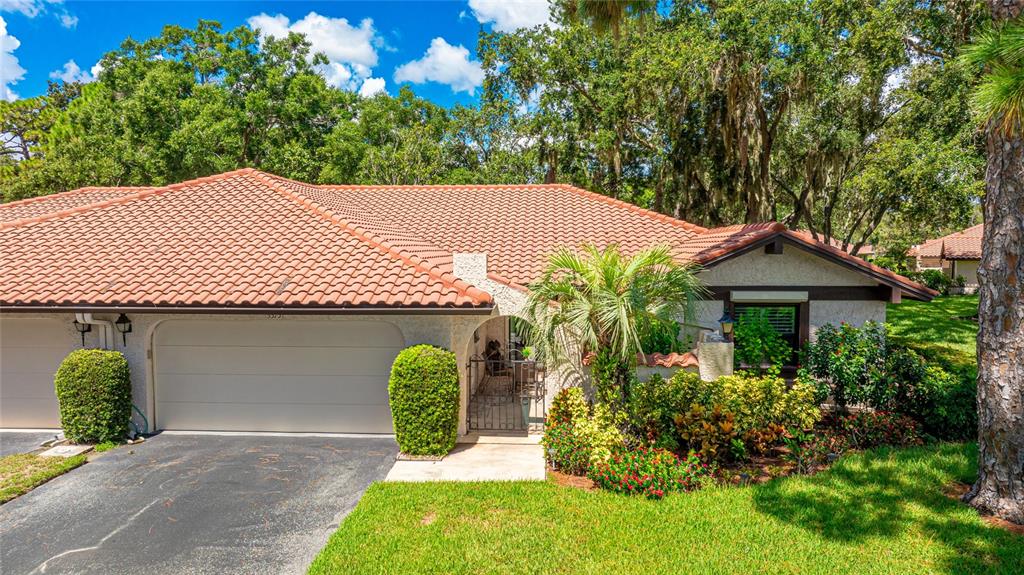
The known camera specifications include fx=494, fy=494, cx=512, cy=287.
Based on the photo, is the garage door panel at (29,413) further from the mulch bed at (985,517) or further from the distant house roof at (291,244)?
the mulch bed at (985,517)

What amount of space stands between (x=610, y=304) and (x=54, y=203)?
53.9 feet

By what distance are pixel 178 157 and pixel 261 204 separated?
15227 mm

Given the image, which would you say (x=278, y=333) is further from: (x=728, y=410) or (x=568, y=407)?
(x=728, y=410)

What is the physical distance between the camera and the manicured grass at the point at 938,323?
17500 millimetres

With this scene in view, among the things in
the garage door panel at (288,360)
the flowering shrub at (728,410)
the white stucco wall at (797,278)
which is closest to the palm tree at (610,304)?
the flowering shrub at (728,410)

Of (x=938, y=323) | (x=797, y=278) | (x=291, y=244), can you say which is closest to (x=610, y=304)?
(x=797, y=278)

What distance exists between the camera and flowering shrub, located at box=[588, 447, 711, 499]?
6.74m

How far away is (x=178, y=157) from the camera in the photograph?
23219 millimetres

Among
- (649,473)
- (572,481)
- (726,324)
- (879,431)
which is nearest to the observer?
(649,473)

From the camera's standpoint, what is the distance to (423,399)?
8023mm

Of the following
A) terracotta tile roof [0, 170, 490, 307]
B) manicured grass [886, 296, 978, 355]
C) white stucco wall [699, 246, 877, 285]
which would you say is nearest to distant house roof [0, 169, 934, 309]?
terracotta tile roof [0, 170, 490, 307]

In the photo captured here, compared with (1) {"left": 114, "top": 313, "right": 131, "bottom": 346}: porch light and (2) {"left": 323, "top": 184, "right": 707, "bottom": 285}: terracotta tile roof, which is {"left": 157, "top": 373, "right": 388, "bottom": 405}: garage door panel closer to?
(1) {"left": 114, "top": 313, "right": 131, "bottom": 346}: porch light

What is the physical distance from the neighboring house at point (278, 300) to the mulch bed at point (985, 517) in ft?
12.4

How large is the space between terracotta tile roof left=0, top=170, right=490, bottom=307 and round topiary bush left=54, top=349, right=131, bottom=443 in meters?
1.05
